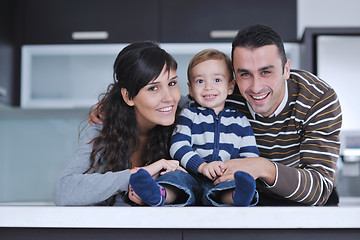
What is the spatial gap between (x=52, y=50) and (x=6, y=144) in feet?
2.75

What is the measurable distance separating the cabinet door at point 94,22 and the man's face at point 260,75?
1444mm

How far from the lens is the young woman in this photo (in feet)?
3.88

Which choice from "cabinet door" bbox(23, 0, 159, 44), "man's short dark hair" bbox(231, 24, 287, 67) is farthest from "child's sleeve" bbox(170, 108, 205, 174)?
"cabinet door" bbox(23, 0, 159, 44)

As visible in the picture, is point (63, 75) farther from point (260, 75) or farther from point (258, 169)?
point (258, 169)

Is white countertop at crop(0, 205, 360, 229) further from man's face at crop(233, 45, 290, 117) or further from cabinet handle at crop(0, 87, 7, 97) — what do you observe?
cabinet handle at crop(0, 87, 7, 97)

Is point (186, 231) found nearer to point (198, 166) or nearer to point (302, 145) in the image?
point (198, 166)

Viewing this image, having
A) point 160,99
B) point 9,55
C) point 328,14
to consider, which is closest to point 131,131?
point 160,99

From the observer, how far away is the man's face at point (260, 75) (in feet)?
4.34

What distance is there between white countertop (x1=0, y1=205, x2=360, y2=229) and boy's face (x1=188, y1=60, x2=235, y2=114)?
634 mm

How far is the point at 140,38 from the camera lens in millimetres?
2697

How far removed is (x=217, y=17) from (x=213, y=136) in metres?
1.51

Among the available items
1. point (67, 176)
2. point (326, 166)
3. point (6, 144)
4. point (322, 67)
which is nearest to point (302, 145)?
point (326, 166)

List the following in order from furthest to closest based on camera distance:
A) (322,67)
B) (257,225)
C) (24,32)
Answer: (24,32), (322,67), (257,225)

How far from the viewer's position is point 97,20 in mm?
2717
